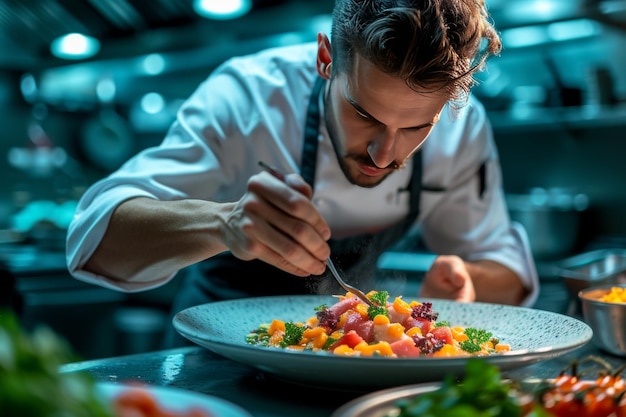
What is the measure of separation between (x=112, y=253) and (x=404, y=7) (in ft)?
2.69

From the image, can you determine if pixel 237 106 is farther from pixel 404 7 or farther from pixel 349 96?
pixel 404 7

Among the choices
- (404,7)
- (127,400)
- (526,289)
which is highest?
(404,7)

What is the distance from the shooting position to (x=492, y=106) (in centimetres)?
407

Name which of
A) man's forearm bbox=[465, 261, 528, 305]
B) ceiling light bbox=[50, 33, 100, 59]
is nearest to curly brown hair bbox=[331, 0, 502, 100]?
man's forearm bbox=[465, 261, 528, 305]

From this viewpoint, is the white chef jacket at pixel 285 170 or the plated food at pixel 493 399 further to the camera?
the white chef jacket at pixel 285 170

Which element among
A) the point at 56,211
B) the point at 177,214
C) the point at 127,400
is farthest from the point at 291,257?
the point at 56,211

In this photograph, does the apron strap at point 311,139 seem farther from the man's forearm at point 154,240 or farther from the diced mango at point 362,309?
the diced mango at point 362,309

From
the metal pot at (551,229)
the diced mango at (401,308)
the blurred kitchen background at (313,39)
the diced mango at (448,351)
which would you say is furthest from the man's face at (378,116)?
the metal pot at (551,229)

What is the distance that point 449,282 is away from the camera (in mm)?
1782

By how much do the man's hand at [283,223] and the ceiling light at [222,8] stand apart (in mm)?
2524

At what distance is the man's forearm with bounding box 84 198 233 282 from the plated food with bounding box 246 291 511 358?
8.7 inches

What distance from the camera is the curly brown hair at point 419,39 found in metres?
1.32

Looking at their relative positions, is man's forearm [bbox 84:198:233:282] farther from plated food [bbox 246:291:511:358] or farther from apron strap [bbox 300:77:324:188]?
apron strap [bbox 300:77:324:188]

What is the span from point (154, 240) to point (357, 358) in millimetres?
688
